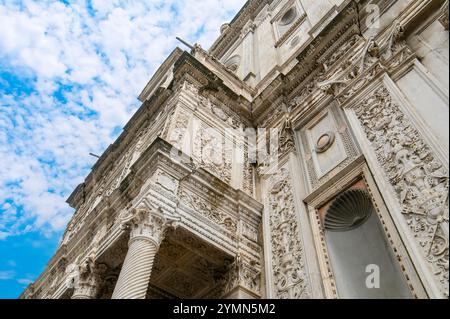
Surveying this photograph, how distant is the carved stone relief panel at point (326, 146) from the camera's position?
829cm

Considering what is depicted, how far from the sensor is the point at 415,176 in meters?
6.07

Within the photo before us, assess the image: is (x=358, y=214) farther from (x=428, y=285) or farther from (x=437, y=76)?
(x=437, y=76)

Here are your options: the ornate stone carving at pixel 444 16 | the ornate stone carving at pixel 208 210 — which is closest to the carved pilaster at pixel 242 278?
the ornate stone carving at pixel 208 210

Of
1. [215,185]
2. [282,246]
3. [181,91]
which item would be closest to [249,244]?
[282,246]

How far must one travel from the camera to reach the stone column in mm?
6273

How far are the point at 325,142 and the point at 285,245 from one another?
110 inches

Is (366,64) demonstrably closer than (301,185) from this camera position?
Yes

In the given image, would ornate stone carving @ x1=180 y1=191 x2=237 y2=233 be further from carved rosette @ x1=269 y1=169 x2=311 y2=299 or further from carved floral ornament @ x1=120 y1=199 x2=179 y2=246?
carved rosette @ x1=269 y1=169 x2=311 y2=299

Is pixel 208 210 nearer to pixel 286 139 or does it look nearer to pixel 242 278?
pixel 242 278

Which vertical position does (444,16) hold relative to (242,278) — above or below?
above

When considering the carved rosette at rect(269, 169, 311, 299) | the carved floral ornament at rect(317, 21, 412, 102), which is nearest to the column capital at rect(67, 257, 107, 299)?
the carved rosette at rect(269, 169, 311, 299)

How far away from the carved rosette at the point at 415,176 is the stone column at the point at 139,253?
4.52 metres

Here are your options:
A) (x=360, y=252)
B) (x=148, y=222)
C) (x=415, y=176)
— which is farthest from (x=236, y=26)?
(x=415, y=176)

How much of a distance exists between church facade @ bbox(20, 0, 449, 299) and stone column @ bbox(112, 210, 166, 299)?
24mm
